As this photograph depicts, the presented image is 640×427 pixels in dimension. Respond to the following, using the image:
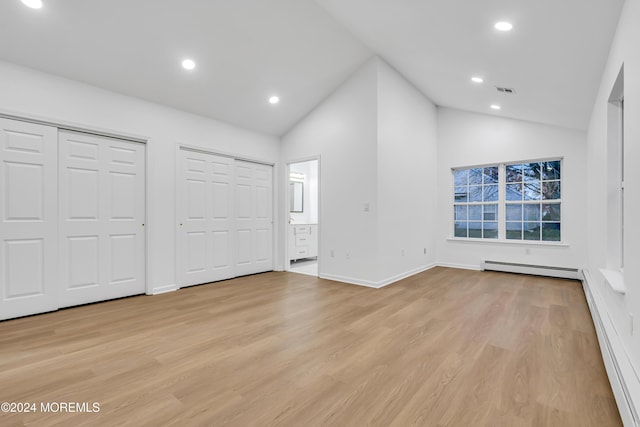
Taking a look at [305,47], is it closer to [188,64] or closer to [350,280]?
[188,64]

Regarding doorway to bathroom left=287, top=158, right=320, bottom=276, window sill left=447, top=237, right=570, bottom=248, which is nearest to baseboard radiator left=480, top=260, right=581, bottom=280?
window sill left=447, top=237, right=570, bottom=248

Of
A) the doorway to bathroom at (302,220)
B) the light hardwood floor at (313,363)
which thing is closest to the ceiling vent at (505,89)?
the light hardwood floor at (313,363)

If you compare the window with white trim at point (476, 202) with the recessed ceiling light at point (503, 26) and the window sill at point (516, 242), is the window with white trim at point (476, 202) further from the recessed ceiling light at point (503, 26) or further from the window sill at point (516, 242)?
the recessed ceiling light at point (503, 26)

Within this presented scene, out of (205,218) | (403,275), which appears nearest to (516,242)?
(403,275)

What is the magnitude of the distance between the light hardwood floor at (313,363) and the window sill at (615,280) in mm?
594

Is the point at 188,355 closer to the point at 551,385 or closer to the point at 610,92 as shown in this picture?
the point at 551,385

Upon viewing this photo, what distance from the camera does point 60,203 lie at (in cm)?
352

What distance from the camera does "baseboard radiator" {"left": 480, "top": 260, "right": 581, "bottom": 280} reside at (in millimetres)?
5059

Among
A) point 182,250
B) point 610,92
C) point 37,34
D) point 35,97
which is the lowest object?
point 182,250

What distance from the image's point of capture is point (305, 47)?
419 cm

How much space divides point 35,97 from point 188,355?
3234 millimetres

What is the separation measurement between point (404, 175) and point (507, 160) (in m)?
2.03

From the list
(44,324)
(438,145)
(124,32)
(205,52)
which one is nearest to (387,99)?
(438,145)

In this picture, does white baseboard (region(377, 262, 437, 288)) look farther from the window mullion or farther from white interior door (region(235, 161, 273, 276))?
white interior door (region(235, 161, 273, 276))
